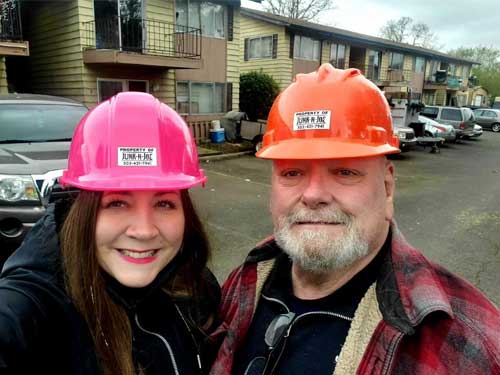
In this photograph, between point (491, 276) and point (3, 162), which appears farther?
point (491, 276)

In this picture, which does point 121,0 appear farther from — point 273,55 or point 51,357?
Result: point 51,357

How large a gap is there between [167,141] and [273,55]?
21.5 metres

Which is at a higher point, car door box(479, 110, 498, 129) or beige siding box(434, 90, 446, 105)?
beige siding box(434, 90, 446, 105)

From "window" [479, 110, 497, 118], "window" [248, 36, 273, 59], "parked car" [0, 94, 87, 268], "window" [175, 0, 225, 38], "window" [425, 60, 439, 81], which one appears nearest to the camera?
"parked car" [0, 94, 87, 268]

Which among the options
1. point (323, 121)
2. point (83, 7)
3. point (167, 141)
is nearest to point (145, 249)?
point (167, 141)

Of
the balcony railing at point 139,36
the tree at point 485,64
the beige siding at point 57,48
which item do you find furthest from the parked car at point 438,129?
the tree at point 485,64

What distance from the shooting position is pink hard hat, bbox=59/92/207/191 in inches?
55.1

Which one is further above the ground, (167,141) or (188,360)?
(167,141)

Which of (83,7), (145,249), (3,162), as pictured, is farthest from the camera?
(83,7)

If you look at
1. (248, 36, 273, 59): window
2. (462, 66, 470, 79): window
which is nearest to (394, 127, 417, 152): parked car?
(248, 36, 273, 59): window

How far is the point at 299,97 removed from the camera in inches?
63.1

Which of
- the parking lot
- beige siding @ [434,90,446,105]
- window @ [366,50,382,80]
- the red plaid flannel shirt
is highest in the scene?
window @ [366,50,382,80]

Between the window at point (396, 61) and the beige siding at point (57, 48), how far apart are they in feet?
76.6

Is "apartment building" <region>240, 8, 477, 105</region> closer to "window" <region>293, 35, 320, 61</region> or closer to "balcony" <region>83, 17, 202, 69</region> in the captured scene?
"window" <region>293, 35, 320, 61</region>
